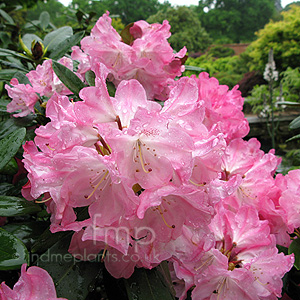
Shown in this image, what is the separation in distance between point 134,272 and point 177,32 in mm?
13397

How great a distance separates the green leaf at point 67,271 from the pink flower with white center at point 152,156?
0.65ft

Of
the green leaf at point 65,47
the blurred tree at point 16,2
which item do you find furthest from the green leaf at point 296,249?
the blurred tree at point 16,2

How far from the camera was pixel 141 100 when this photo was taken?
432 mm

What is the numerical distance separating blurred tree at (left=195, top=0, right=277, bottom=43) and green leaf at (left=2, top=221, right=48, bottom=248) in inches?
821

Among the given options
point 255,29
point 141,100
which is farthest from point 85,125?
point 255,29

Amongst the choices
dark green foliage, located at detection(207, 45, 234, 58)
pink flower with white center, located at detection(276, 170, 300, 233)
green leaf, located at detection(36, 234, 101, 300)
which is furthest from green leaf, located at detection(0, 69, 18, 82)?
dark green foliage, located at detection(207, 45, 234, 58)

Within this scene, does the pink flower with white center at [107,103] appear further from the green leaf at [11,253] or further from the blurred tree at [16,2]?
the blurred tree at [16,2]

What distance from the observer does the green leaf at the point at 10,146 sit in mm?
541

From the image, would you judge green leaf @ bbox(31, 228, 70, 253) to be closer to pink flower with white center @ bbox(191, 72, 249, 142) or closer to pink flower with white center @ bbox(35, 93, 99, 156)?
pink flower with white center @ bbox(35, 93, 99, 156)

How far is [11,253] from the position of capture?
0.41 metres

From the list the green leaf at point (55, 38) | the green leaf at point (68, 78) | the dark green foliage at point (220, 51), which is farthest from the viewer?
the dark green foliage at point (220, 51)

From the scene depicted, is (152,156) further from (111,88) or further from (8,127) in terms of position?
(8,127)

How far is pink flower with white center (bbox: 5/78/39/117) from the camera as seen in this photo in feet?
2.19

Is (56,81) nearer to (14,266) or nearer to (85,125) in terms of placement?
(85,125)
